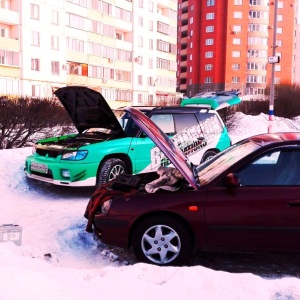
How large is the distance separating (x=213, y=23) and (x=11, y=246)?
79133 mm

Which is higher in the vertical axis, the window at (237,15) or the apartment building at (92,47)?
the window at (237,15)

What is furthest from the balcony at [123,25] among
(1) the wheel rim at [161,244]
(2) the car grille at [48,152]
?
(1) the wheel rim at [161,244]

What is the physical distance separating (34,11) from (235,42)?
43.9 m

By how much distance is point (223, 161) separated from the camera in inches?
213

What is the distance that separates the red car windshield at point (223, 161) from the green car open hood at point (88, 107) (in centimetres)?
322

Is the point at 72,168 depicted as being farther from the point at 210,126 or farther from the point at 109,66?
the point at 109,66

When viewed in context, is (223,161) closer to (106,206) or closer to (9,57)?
(106,206)

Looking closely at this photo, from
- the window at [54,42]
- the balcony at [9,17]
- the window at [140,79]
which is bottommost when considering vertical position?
the window at [140,79]

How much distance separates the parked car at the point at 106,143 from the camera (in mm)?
7910

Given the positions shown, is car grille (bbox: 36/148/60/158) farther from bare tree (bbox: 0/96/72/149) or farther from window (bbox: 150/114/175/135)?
bare tree (bbox: 0/96/72/149)

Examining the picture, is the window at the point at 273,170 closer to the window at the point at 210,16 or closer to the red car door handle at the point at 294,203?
the red car door handle at the point at 294,203

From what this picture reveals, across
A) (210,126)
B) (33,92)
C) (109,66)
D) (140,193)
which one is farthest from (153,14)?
(140,193)

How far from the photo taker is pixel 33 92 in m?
43.4

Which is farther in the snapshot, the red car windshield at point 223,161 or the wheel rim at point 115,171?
the wheel rim at point 115,171
